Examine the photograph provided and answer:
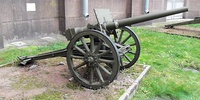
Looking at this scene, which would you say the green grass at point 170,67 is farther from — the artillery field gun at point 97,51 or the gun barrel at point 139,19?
the gun barrel at point 139,19

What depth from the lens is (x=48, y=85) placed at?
3348 mm

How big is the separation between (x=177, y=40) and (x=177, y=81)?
11.7ft

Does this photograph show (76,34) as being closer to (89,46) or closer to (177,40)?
(89,46)

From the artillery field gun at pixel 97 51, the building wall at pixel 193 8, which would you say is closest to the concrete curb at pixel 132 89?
the artillery field gun at pixel 97 51

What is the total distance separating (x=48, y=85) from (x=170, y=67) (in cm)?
245

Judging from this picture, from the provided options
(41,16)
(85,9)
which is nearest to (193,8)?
(85,9)

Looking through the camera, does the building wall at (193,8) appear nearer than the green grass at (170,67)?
No

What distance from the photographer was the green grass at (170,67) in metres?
3.43

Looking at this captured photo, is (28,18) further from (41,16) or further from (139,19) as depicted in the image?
(139,19)

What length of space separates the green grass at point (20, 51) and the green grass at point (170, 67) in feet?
7.23

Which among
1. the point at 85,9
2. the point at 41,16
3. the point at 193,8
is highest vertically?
the point at 193,8

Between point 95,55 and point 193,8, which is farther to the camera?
point 193,8

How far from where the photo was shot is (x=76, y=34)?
10.6ft

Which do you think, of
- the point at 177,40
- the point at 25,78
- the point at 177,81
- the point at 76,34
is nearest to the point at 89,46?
the point at 76,34
